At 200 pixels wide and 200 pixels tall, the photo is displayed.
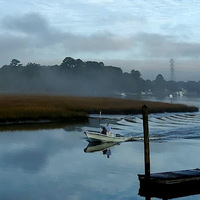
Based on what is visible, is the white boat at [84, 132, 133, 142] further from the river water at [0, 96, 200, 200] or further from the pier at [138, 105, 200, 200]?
the pier at [138, 105, 200, 200]

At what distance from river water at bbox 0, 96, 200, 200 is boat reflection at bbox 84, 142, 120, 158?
4.0 inches

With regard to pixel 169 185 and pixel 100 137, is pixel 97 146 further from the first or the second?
pixel 169 185

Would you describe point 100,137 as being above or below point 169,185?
above

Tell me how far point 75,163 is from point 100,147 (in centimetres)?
797

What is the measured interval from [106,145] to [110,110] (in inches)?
1434

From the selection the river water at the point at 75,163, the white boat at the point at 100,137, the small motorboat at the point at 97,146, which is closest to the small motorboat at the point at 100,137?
the white boat at the point at 100,137

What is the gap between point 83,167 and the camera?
24031 mm

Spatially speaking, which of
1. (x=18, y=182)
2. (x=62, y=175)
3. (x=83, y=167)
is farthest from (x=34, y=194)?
(x=83, y=167)

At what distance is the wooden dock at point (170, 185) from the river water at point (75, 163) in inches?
19.3

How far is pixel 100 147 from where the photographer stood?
3294 centimetres

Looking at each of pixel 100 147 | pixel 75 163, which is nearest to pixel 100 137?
pixel 100 147

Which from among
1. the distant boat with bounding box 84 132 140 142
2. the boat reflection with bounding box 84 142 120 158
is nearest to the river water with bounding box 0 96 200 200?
the boat reflection with bounding box 84 142 120 158

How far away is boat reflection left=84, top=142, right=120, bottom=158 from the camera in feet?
100

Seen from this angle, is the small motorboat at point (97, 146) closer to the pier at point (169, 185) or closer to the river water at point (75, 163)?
the river water at point (75, 163)
